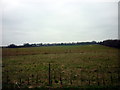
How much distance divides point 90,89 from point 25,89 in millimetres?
2869

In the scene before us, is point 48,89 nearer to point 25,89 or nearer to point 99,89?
point 25,89

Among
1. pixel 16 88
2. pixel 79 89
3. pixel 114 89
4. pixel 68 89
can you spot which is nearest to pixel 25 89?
pixel 16 88

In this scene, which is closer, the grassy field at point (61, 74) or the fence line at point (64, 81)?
the fence line at point (64, 81)

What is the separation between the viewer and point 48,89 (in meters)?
5.15

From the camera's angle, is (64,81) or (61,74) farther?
(61,74)

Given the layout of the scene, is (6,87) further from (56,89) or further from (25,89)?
(56,89)

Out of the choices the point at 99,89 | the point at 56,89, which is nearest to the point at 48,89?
the point at 56,89

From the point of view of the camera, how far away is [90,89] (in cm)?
504

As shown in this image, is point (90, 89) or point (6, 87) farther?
point (6, 87)

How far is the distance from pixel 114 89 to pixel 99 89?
64 centimetres

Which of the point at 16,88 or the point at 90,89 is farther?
the point at 16,88

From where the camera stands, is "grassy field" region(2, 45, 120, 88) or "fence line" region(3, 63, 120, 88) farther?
"grassy field" region(2, 45, 120, 88)

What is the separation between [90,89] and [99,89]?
1.34 feet

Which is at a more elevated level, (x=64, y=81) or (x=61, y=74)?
(x=64, y=81)
